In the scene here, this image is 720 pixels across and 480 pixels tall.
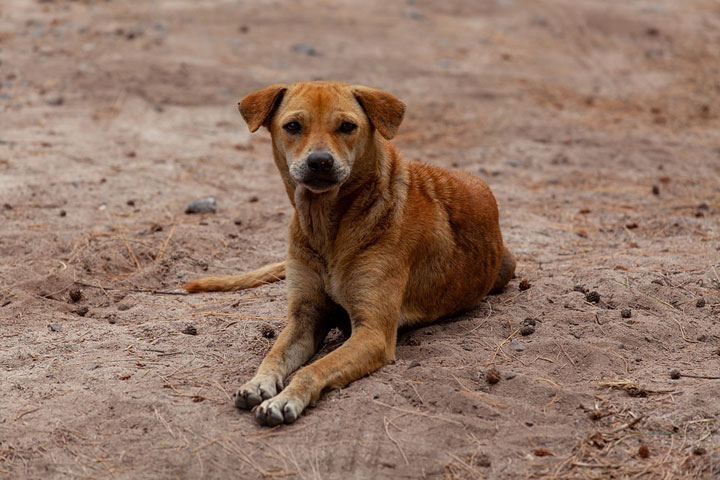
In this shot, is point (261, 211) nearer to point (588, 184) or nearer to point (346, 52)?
point (588, 184)

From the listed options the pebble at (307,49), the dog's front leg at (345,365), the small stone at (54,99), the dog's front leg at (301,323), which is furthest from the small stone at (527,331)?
the pebble at (307,49)

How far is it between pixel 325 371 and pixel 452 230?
160 cm

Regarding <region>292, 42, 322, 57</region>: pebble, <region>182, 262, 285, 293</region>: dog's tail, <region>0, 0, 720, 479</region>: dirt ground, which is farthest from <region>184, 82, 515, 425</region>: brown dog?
<region>292, 42, 322, 57</region>: pebble

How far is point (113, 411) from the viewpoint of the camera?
13.2 feet

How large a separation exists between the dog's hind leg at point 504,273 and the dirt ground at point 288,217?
16cm

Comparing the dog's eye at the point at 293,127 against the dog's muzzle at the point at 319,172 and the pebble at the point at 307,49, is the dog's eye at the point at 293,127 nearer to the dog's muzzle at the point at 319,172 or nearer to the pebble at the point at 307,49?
the dog's muzzle at the point at 319,172

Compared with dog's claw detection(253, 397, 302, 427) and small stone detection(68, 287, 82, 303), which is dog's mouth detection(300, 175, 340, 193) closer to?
dog's claw detection(253, 397, 302, 427)

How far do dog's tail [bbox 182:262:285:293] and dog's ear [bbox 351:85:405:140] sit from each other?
1781 mm

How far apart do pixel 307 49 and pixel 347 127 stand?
9.19m

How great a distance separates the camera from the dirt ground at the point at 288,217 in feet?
12.3

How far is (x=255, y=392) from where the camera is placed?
13.6 ft

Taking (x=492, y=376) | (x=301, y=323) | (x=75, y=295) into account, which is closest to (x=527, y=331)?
(x=492, y=376)

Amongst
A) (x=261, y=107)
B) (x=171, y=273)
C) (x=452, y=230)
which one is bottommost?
(x=171, y=273)

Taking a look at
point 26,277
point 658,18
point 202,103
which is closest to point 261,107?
point 26,277
